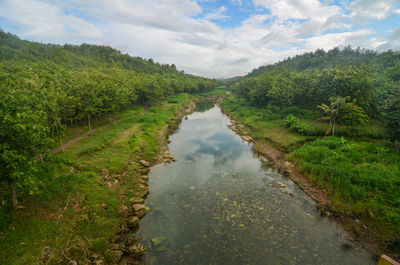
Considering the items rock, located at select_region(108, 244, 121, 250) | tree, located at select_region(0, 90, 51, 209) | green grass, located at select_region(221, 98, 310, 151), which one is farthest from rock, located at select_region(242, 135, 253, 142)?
tree, located at select_region(0, 90, 51, 209)

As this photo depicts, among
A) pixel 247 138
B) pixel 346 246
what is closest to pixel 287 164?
pixel 346 246

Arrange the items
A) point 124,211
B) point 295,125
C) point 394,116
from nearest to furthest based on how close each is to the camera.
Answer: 1. point 124,211
2. point 394,116
3. point 295,125

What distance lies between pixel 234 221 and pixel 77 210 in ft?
44.0

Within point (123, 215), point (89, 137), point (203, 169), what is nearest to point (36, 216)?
point (123, 215)

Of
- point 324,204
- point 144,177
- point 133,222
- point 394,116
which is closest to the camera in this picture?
point 133,222

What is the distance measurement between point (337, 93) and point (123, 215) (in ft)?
152

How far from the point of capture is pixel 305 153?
90.5 feet

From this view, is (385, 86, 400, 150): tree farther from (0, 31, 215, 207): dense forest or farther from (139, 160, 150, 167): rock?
(0, 31, 215, 207): dense forest

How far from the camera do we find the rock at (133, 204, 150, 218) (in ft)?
59.1

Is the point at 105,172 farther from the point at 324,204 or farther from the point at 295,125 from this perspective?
the point at 295,125

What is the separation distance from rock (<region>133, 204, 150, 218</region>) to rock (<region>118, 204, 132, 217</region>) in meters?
0.57

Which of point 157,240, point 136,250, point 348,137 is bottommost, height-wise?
point 157,240

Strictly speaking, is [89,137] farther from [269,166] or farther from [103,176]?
[269,166]

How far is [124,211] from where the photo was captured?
17891mm
